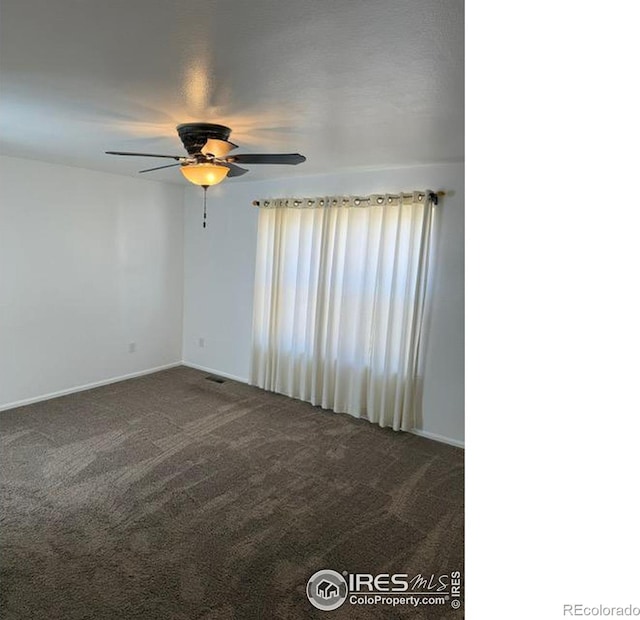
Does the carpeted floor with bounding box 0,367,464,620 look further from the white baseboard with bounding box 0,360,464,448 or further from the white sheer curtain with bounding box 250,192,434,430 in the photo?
the white sheer curtain with bounding box 250,192,434,430

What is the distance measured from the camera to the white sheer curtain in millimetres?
3863

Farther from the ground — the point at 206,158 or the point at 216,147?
the point at 216,147

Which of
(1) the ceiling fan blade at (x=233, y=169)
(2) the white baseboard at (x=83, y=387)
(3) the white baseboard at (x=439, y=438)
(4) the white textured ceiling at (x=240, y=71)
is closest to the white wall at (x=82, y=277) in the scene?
(2) the white baseboard at (x=83, y=387)

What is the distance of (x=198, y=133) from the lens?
250 centimetres

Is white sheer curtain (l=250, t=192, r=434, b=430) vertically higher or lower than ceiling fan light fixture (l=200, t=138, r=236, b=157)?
lower

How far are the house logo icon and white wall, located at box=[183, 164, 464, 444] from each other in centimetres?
188

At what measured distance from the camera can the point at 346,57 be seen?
1625mm

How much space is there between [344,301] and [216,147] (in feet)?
6.57

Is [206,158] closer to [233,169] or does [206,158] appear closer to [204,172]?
[204,172]

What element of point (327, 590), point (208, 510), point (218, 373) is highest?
point (218, 373)

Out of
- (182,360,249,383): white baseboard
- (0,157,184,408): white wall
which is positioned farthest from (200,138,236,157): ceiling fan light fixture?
(182,360,249,383): white baseboard

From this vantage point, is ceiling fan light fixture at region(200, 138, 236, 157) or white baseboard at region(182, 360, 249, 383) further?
white baseboard at region(182, 360, 249, 383)

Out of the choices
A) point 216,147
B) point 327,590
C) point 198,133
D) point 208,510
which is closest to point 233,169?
point 216,147

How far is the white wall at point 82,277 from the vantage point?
4094mm
